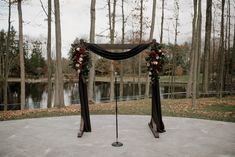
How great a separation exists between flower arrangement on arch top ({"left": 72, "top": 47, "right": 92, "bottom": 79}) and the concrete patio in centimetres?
199

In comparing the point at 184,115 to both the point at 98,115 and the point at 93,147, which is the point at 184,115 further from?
the point at 93,147

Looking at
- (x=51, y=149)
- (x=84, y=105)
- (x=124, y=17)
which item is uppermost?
(x=124, y=17)

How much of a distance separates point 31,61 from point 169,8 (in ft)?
116

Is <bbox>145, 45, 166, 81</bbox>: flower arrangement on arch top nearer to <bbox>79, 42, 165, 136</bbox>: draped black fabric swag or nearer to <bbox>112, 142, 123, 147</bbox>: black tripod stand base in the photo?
<bbox>79, 42, 165, 136</bbox>: draped black fabric swag

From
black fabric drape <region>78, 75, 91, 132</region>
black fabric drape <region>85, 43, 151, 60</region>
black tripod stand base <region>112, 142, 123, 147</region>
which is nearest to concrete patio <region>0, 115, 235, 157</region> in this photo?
black tripod stand base <region>112, 142, 123, 147</region>

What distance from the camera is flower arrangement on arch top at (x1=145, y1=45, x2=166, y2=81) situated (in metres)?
9.09

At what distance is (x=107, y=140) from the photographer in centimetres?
804

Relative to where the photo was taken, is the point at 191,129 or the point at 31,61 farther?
the point at 31,61

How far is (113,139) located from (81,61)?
8.75 feet

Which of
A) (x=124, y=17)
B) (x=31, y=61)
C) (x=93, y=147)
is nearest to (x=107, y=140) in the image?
(x=93, y=147)

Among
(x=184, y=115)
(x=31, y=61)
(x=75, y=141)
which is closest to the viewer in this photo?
(x=75, y=141)

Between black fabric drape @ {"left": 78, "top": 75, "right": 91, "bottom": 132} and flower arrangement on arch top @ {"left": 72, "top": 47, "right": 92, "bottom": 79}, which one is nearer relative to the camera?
flower arrangement on arch top @ {"left": 72, "top": 47, "right": 92, "bottom": 79}

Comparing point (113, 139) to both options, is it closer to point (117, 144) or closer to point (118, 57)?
point (117, 144)

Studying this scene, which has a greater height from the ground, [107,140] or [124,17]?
[124,17]
